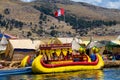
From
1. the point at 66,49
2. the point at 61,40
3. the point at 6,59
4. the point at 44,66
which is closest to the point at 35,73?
the point at 44,66

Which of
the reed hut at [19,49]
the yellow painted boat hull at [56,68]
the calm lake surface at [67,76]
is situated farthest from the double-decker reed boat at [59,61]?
the reed hut at [19,49]

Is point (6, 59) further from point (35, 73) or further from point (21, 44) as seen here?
point (35, 73)

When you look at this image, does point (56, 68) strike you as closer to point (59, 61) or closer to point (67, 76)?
point (59, 61)

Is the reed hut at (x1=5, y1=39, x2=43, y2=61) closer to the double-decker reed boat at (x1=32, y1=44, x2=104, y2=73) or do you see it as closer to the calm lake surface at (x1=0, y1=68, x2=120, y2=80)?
the double-decker reed boat at (x1=32, y1=44, x2=104, y2=73)

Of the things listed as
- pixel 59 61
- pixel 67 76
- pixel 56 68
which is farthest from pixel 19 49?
pixel 67 76

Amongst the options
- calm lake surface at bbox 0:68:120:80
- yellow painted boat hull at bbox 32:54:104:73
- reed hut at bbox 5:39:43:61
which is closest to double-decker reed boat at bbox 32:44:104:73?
yellow painted boat hull at bbox 32:54:104:73

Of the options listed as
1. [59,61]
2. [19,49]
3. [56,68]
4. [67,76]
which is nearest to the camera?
[67,76]

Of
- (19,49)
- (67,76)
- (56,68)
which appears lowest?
(67,76)

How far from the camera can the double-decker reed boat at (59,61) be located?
66562 millimetres

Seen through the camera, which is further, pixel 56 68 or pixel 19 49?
pixel 19 49

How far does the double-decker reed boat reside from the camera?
66562 mm

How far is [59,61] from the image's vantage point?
68812mm

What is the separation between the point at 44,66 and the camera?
66625mm

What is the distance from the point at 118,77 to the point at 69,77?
6500mm
